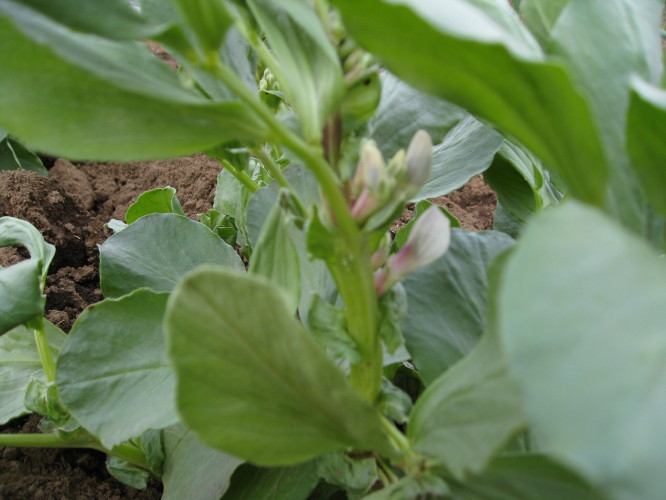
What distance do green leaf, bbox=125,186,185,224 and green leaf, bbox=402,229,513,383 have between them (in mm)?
507

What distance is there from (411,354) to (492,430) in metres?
0.20

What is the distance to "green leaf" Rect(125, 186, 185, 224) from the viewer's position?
0.98 meters

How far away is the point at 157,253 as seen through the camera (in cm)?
81

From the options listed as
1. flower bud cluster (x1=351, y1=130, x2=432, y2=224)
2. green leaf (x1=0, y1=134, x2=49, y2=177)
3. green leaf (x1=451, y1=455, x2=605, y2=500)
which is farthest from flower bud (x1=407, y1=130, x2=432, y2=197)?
green leaf (x1=0, y1=134, x2=49, y2=177)

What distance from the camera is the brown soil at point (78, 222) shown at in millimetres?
830

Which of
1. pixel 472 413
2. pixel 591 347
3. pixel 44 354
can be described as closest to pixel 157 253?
pixel 44 354

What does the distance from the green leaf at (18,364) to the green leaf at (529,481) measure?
59cm

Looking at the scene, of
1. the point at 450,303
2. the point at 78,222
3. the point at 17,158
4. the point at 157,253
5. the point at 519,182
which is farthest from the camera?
the point at 17,158

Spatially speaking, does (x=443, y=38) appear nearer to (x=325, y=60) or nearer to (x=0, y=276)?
(x=325, y=60)

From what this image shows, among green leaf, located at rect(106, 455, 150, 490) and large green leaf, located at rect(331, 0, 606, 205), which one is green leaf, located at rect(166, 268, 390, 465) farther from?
→ green leaf, located at rect(106, 455, 150, 490)

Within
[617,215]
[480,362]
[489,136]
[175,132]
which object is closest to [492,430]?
[480,362]

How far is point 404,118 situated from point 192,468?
0.46 m

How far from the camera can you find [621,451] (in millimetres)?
251

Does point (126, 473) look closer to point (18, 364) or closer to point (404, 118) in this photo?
point (18, 364)
